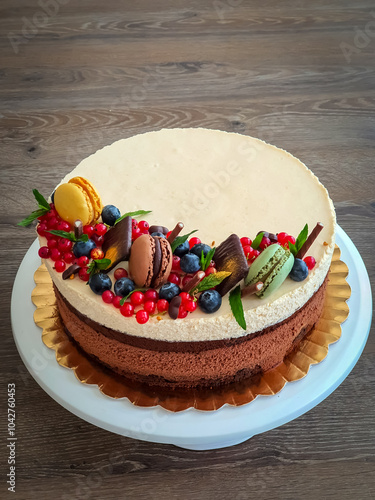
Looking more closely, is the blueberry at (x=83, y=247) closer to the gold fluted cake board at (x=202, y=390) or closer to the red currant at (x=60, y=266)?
the red currant at (x=60, y=266)

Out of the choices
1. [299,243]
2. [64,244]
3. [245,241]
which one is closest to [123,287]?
[64,244]

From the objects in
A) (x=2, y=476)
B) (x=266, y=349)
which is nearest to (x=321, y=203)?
(x=266, y=349)

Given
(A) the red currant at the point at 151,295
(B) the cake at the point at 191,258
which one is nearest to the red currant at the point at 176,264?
(B) the cake at the point at 191,258

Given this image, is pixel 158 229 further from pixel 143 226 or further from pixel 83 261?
pixel 83 261

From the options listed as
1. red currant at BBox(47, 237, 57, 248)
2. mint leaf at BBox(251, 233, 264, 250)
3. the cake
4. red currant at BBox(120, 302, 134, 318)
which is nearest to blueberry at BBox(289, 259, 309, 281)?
the cake

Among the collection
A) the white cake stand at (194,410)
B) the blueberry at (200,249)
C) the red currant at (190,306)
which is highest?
the blueberry at (200,249)

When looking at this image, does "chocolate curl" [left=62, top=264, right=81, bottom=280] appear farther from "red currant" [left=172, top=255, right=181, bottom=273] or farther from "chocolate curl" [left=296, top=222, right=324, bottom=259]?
"chocolate curl" [left=296, top=222, right=324, bottom=259]
